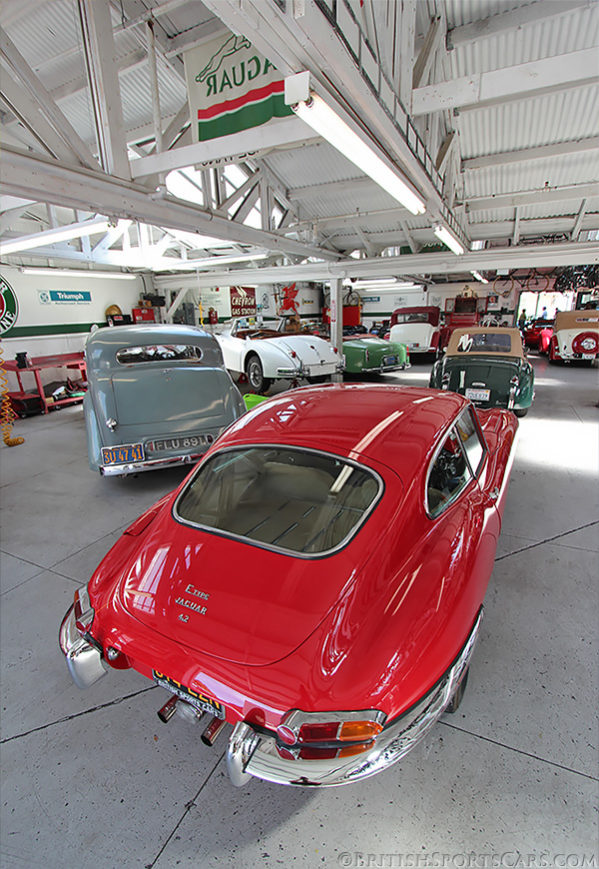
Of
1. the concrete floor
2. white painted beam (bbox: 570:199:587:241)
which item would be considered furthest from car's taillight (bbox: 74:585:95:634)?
white painted beam (bbox: 570:199:587:241)

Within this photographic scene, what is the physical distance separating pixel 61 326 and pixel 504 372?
36.5ft

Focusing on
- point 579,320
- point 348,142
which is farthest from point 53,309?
point 579,320

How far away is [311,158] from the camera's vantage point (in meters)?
6.32

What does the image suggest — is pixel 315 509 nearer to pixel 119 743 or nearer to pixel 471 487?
pixel 471 487

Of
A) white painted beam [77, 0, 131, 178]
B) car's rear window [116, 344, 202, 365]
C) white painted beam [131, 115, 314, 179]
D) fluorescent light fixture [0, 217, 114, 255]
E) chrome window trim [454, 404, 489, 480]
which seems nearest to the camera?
chrome window trim [454, 404, 489, 480]

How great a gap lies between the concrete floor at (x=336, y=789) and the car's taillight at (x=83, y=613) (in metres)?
0.59

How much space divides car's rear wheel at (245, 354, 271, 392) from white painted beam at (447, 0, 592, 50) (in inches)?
223

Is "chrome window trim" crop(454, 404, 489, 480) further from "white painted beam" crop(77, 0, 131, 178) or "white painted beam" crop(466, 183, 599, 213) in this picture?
"white painted beam" crop(466, 183, 599, 213)

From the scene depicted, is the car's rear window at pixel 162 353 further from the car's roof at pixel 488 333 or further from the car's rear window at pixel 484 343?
the car's rear window at pixel 484 343

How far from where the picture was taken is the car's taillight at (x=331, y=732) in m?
1.16

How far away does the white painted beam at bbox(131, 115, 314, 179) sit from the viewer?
3.07 m

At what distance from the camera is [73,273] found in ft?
32.7

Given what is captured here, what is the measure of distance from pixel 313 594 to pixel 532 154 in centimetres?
639

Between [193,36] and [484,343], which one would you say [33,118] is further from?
[484,343]
